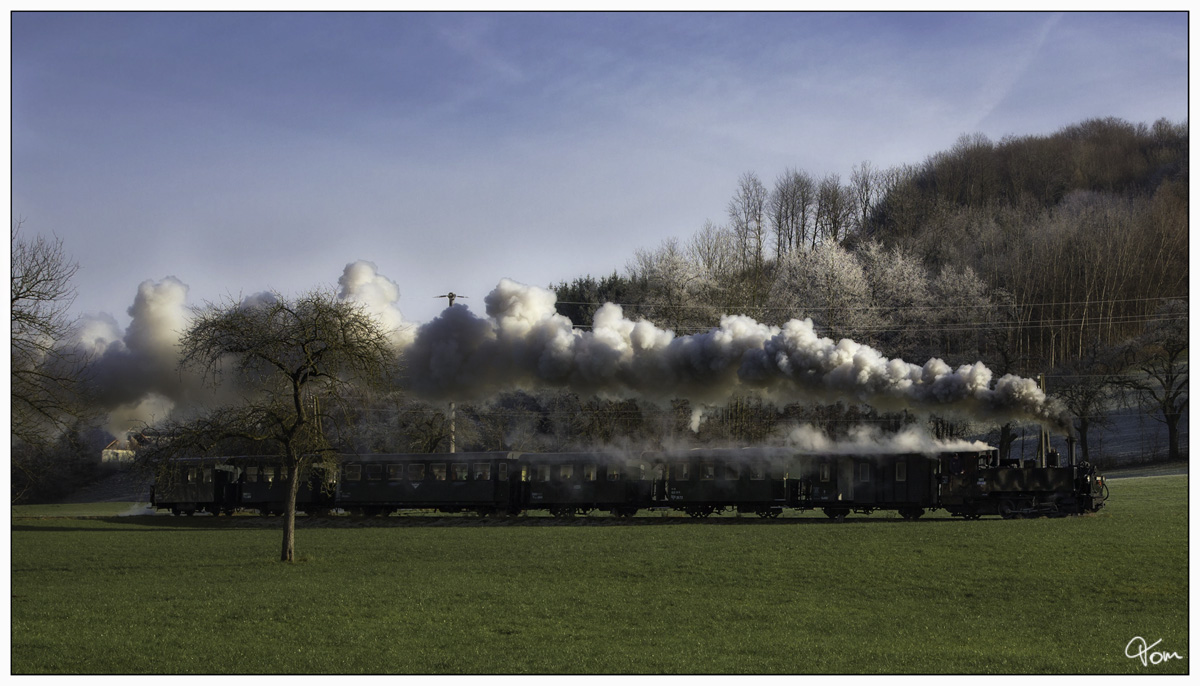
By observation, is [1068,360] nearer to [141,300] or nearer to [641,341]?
[641,341]

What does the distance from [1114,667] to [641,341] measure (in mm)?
22850

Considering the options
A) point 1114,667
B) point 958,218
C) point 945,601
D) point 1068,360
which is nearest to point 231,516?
point 945,601

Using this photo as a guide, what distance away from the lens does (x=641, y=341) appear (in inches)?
1451

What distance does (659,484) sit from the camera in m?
45.1

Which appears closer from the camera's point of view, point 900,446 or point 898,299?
point 900,446

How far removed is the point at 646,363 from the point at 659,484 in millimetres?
10059

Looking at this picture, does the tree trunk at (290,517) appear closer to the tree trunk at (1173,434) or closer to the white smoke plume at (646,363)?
the white smoke plume at (646,363)

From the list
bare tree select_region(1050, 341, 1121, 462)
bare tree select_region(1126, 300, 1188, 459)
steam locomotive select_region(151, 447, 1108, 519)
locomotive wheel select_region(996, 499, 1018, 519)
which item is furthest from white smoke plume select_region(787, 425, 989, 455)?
bare tree select_region(1126, 300, 1188, 459)

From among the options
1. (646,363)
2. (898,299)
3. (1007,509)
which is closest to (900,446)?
(1007,509)

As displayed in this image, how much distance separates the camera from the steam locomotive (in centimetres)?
3847

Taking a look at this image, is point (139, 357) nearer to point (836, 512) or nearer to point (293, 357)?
point (293, 357)

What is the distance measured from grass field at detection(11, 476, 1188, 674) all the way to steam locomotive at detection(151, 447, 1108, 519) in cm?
294

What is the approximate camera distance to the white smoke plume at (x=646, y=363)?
113 feet

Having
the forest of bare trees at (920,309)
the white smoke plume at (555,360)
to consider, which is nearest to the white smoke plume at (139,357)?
the white smoke plume at (555,360)
